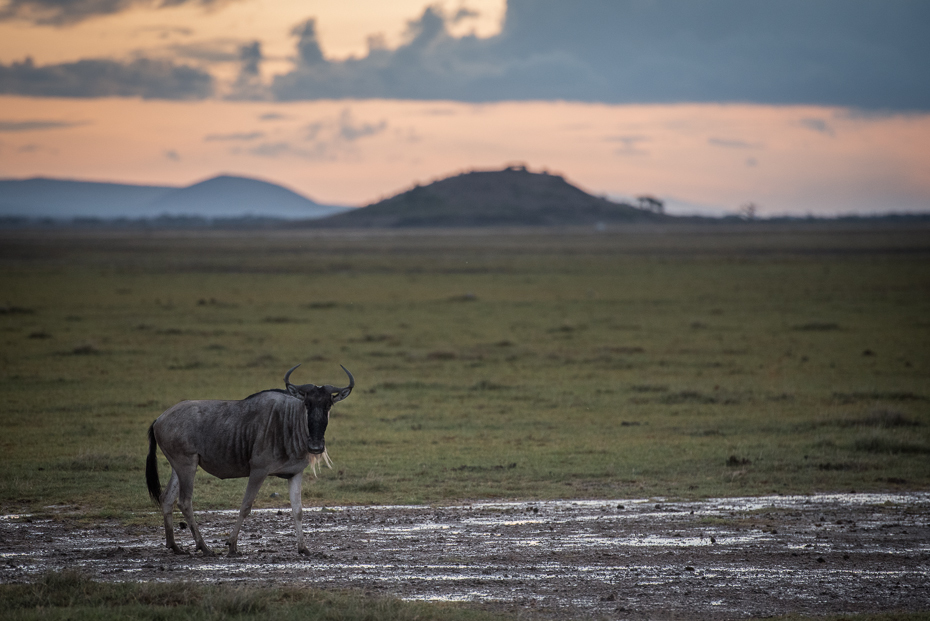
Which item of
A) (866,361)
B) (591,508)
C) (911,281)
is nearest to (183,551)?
(591,508)

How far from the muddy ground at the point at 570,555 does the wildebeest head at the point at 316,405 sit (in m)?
1.21

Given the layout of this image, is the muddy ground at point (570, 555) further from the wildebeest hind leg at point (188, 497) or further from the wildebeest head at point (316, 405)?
the wildebeest head at point (316, 405)

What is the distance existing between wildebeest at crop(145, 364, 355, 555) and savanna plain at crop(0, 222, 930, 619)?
88 cm

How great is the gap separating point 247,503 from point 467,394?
1186 centimetres

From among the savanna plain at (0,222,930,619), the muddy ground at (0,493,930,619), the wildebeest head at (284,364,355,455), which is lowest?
the muddy ground at (0,493,930,619)

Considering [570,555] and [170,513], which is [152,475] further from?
[570,555]

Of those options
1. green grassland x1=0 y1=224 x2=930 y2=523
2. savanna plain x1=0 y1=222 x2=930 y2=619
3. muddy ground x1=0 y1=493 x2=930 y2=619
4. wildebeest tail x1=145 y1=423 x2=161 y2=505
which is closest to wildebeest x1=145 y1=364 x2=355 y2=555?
wildebeest tail x1=145 y1=423 x2=161 y2=505

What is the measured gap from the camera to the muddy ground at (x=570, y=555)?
8.02m

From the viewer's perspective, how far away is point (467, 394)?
2069 centimetres

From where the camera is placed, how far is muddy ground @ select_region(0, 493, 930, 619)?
8023 millimetres

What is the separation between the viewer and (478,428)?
17.0 meters

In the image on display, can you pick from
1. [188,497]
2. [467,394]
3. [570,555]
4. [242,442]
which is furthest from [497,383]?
[188,497]

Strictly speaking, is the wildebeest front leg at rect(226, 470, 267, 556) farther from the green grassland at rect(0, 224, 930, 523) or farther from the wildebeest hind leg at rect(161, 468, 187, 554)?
the green grassland at rect(0, 224, 930, 523)

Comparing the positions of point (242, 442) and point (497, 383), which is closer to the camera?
point (242, 442)
